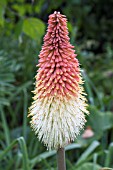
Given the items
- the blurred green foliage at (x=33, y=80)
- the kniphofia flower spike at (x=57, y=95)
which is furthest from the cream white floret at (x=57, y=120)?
the blurred green foliage at (x=33, y=80)

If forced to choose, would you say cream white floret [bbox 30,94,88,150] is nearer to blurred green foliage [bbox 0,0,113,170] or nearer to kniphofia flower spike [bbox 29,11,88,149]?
kniphofia flower spike [bbox 29,11,88,149]

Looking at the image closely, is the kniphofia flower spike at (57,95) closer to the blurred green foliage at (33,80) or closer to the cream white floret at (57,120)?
the cream white floret at (57,120)

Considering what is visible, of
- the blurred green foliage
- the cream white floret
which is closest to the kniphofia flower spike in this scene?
the cream white floret

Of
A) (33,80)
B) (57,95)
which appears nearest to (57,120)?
(57,95)

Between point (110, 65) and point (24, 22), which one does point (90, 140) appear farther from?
point (110, 65)

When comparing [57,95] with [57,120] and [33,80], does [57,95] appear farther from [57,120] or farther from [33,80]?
[33,80]
